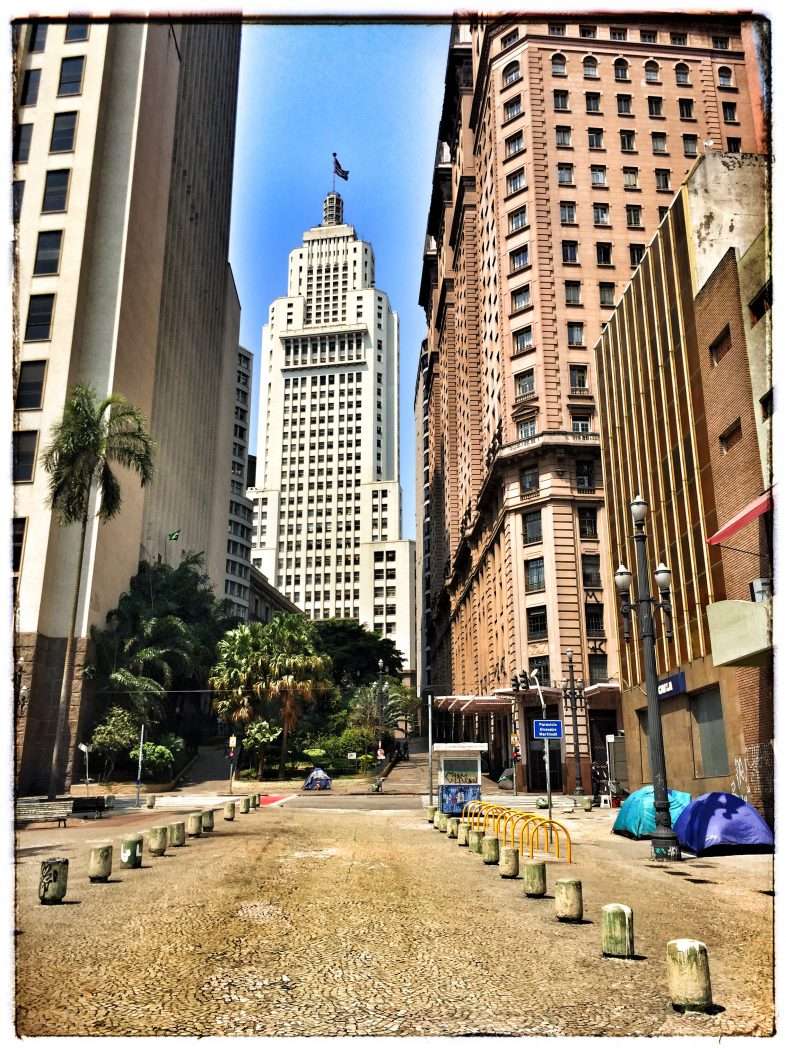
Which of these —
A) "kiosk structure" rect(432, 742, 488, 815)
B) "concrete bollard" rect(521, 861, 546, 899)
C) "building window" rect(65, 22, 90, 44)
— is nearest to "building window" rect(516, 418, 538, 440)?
"kiosk structure" rect(432, 742, 488, 815)

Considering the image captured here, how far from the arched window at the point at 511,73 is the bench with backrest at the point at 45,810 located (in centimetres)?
5787

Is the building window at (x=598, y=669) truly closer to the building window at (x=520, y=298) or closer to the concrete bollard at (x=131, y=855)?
the building window at (x=520, y=298)

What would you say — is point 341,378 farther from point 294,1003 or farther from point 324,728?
point 294,1003

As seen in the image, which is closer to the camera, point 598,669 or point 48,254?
point 48,254

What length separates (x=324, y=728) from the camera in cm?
6856

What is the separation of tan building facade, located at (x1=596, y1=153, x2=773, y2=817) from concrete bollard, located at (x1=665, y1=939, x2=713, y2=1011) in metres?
9.75

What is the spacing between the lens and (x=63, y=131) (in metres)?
43.1

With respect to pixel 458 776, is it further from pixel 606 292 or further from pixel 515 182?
pixel 515 182

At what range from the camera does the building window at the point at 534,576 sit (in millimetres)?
52428

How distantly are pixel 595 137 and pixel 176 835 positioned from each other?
5637 cm

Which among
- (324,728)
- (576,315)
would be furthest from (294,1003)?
(324,728)

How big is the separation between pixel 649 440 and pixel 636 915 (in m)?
25.0

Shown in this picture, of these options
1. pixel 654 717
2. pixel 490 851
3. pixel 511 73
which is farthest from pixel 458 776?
pixel 511 73

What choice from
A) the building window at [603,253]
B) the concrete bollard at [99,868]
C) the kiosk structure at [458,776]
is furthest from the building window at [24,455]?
the building window at [603,253]
